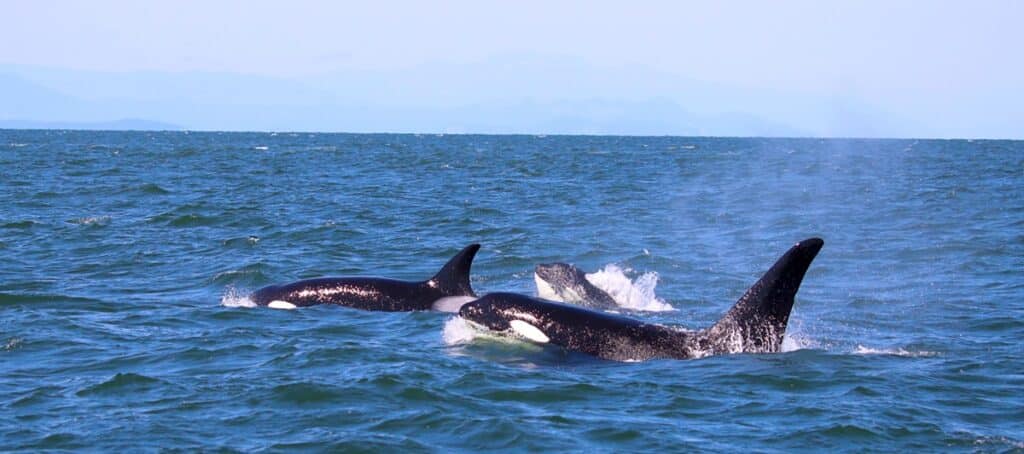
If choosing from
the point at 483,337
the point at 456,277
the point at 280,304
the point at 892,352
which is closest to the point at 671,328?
the point at 483,337

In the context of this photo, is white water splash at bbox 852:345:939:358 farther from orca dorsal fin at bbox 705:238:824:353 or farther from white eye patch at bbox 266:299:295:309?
white eye patch at bbox 266:299:295:309

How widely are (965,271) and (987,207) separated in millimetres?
15337

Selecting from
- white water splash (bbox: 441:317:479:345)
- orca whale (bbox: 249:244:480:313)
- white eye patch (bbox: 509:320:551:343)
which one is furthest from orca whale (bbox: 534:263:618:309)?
white eye patch (bbox: 509:320:551:343)

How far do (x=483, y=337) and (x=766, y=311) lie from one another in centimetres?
322

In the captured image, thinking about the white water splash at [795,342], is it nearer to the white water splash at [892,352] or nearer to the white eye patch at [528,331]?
the white water splash at [892,352]

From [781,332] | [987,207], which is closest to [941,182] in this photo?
[987,207]

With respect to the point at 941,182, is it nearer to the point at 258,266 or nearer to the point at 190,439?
the point at 258,266

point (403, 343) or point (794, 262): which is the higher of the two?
point (794, 262)

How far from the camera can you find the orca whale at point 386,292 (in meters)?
16.8

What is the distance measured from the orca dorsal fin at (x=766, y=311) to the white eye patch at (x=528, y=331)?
1768 millimetres

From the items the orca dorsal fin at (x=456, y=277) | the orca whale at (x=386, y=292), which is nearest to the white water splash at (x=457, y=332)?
the orca whale at (x=386, y=292)

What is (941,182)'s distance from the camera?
167 ft

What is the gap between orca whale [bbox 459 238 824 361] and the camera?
1253 cm

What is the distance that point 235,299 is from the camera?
18109mm
